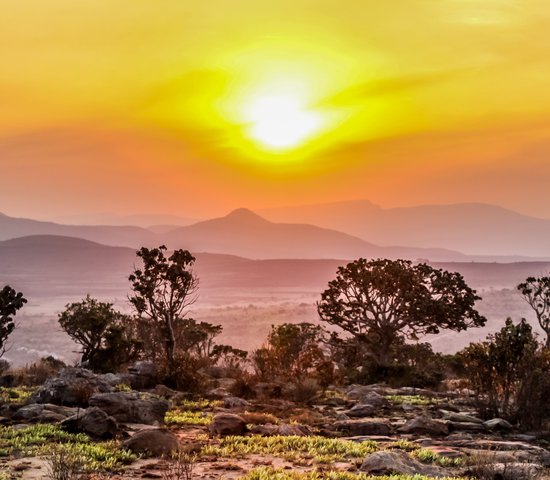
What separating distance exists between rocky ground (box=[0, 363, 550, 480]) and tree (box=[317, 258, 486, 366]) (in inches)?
737

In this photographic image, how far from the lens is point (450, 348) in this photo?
393ft

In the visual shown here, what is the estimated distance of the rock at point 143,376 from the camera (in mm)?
28359

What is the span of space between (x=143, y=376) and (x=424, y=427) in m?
14.1

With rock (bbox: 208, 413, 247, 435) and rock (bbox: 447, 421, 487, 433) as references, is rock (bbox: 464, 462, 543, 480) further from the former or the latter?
rock (bbox: 208, 413, 247, 435)

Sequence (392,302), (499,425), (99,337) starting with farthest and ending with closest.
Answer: (392,302) < (99,337) < (499,425)

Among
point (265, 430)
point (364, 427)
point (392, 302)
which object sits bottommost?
point (364, 427)

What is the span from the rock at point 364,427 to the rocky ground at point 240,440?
4 cm

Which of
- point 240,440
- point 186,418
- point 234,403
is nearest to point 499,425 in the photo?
point 234,403

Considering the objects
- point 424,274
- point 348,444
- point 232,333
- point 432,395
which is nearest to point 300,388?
point 432,395

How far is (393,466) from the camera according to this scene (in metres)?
13.8

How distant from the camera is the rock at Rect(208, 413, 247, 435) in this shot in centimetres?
1794

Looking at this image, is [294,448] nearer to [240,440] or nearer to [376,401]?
[240,440]

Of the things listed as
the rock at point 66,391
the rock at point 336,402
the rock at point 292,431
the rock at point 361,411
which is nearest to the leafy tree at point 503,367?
the rock at point 361,411

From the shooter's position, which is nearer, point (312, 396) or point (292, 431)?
point (292, 431)
